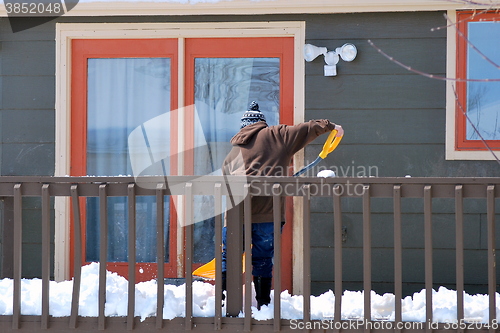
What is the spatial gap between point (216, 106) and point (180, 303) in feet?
6.89

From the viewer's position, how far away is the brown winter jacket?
163 inches

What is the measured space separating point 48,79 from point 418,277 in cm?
372

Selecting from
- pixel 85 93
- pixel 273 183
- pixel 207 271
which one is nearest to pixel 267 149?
pixel 273 183

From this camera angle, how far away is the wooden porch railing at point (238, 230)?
12.1 feet

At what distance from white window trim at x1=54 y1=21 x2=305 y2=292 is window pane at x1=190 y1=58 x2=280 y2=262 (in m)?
0.18

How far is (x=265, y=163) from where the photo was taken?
4203 mm

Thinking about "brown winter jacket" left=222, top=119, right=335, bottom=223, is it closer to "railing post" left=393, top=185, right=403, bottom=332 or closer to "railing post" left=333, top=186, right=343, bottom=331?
"railing post" left=333, top=186, right=343, bottom=331

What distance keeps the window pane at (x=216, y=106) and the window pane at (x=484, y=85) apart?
1.78m

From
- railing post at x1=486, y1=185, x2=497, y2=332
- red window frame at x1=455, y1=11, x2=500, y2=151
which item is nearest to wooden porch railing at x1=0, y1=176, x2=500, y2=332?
railing post at x1=486, y1=185, x2=497, y2=332

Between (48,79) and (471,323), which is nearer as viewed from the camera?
(471,323)

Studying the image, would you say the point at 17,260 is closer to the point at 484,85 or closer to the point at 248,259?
the point at 248,259

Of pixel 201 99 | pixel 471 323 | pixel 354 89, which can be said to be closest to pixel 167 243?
pixel 201 99

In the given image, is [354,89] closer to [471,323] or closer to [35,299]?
[471,323]

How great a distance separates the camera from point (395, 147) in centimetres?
529
